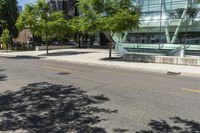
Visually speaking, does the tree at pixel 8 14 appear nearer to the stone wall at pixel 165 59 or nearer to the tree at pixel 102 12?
the tree at pixel 102 12

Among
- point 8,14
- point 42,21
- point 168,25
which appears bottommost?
point 168,25

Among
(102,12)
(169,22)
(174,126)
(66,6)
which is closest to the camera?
(174,126)

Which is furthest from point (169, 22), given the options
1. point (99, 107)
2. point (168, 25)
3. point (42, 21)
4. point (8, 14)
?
point (8, 14)

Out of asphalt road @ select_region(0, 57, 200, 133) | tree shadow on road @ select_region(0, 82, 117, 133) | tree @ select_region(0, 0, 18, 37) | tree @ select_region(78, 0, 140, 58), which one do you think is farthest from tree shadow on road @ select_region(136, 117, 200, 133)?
tree @ select_region(0, 0, 18, 37)

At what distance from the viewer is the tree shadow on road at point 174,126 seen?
5.50m

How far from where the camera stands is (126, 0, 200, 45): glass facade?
29.0 m

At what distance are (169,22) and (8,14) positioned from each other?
2654 cm

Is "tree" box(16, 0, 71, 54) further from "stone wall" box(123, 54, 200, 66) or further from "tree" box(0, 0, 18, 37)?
"tree" box(0, 0, 18, 37)

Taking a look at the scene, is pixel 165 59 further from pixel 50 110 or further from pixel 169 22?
pixel 50 110

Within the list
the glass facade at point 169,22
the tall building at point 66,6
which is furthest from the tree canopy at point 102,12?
the tall building at point 66,6

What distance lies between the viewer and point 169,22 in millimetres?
31047

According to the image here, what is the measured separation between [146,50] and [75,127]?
2733 centimetres

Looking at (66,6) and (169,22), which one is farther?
(66,6)

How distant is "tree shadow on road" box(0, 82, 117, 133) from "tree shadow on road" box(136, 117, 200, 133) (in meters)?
1.12
